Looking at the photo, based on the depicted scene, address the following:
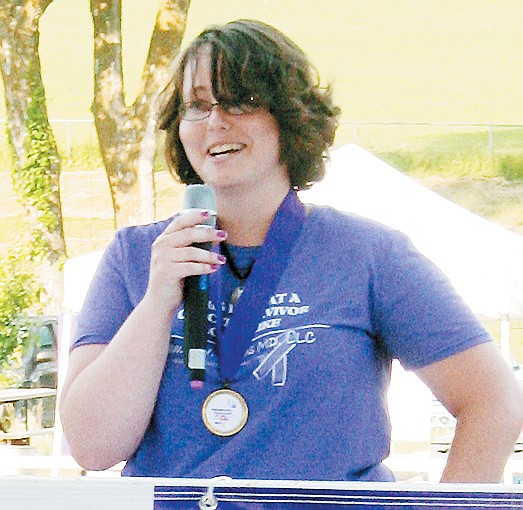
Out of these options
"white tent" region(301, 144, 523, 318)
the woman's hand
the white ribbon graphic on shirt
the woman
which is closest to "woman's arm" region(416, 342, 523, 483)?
the woman

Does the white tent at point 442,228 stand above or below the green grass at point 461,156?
below

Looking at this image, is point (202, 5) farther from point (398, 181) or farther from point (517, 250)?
point (517, 250)

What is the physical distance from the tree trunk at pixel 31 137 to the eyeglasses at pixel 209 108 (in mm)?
6208

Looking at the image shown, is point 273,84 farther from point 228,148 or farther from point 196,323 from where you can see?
point 196,323

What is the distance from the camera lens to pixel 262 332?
3.73ft

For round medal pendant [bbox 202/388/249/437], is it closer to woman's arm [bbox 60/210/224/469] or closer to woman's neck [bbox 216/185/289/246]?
woman's arm [bbox 60/210/224/469]

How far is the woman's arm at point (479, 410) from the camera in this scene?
Answer: 112 cm

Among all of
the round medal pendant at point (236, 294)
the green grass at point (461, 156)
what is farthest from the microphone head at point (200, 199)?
the green grass at point (461, 156)

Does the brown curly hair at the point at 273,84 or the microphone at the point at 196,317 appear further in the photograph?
the brown curly hair at the point at 273,84

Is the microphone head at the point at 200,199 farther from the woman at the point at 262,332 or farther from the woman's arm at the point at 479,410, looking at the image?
the woman's arm at the point at 479,410

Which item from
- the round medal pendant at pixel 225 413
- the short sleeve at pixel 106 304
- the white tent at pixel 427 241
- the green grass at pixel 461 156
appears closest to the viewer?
the round medal pendant at pixel 225 413

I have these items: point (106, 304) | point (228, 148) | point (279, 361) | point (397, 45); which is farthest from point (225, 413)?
point (397, 45)

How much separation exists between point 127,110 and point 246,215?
6221mm

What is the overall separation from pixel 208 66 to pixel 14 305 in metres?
6.18
